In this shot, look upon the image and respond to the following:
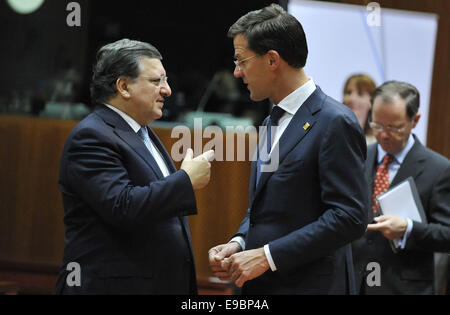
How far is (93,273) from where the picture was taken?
203 centimetres

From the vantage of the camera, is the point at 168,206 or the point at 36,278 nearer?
the point at 168,206

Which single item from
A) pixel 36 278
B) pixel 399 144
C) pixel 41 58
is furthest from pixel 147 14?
pixel 399 144

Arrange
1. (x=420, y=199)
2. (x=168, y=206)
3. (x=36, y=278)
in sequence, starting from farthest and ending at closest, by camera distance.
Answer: (x=36, y=278) → (x=420, y=199) → (x=168, y=206)

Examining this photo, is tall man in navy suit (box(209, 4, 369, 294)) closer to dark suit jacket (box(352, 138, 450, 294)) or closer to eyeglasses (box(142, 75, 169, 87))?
eyeglasses (box(142, 75, 169, 87))

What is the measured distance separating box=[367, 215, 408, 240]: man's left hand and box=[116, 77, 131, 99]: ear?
1191mm

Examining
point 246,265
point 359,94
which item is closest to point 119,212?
point 246,265

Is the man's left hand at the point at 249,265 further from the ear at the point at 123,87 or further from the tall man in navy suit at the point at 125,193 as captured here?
the ear at the point at 123,87

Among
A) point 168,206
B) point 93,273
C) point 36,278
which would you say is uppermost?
point 168,206

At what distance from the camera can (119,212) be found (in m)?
1.94

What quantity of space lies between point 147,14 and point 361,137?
576cm

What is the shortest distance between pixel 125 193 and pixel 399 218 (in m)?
1.30

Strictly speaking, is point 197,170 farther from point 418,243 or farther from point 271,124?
point 418,243

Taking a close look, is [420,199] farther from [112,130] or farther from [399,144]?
[112,130]

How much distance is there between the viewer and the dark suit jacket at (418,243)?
270 cm
